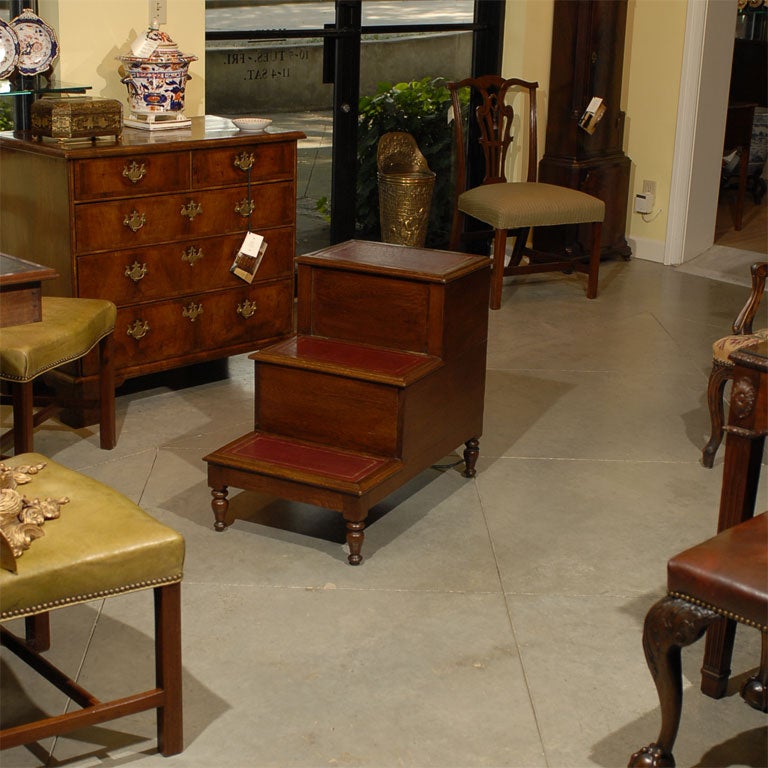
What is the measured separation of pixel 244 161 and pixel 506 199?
1.80 meters

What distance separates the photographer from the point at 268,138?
15.2ft

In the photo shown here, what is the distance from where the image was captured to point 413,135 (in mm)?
6680

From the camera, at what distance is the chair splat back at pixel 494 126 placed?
6.29m

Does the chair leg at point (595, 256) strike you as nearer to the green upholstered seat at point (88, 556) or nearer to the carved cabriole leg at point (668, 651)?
the carved cabriole leg at point (668, 651)

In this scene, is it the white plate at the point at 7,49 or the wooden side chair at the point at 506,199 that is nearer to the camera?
the white plate at the point at 7,49

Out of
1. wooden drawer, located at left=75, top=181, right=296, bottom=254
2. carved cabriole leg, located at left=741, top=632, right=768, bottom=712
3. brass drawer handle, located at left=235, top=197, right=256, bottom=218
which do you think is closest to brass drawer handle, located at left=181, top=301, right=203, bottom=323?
wooden drawer, located at left=75, top=181, right=296, bottom=254

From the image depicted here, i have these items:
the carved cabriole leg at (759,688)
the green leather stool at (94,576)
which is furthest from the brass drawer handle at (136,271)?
the carved cabriole leg at (759,688)

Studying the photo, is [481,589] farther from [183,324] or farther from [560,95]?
[560,95]

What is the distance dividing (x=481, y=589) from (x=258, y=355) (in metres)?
0.97

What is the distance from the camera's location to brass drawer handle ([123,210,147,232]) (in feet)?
14.1

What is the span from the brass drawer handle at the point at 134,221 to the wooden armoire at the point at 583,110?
3041 mm

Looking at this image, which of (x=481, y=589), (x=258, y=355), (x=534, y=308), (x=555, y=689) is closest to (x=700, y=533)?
(x=481, y=589)

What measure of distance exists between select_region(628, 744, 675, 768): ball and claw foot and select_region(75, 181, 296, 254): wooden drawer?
2651 mm

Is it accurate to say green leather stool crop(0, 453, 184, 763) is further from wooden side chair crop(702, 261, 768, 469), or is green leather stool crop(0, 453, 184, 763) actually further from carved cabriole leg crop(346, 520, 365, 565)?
wooden side chair crop(702, 261, 768, 469)
